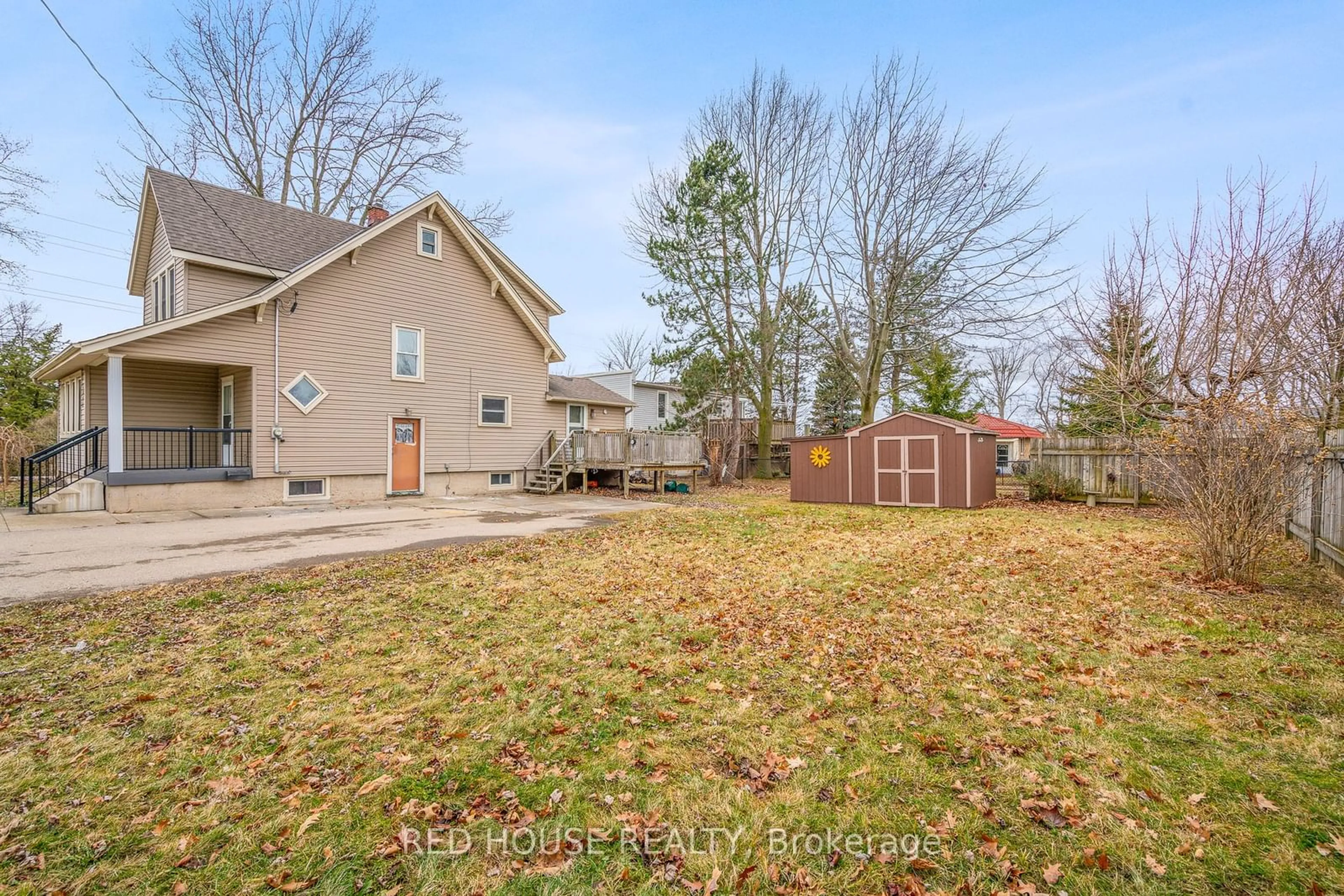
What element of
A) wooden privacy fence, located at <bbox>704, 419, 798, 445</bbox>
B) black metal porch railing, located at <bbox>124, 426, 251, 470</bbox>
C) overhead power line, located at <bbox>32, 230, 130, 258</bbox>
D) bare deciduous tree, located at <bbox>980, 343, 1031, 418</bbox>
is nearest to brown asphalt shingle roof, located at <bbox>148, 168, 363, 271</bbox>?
black metal porch railing, located at <bbox>124, 426, 251, 470</bbox>

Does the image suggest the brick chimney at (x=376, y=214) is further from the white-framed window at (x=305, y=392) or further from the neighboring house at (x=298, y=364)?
the white-framed window at (x=305, y=392)

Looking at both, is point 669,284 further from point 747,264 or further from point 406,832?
point 406,832

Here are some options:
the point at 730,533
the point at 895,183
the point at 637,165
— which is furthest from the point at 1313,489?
the point at 637,165

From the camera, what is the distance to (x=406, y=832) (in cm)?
259

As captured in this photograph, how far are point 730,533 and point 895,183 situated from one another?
48.3ft

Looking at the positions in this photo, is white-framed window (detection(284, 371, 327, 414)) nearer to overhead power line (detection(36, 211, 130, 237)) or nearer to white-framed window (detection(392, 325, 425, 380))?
white-framed window (detection(392, 325, 425, 380))

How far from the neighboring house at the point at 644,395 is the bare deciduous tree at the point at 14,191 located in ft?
63.2

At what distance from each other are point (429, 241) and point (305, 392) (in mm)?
5378

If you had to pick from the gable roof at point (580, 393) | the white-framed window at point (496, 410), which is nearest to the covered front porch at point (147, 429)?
the white-framed window at point (496, 410)

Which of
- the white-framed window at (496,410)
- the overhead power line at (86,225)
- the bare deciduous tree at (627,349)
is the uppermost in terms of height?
the bare deciduous tree at (627,349)

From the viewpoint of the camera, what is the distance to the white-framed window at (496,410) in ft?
58.5

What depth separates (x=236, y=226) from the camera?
14977 millimetres

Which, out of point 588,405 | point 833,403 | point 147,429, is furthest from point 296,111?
point 833,403

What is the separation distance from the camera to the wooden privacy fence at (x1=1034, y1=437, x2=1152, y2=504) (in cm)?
1491
